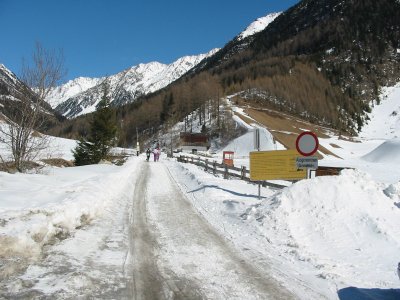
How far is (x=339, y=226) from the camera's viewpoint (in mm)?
9375

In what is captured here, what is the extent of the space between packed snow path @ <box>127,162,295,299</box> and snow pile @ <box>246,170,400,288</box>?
1188mm

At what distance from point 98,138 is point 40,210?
34.2 m

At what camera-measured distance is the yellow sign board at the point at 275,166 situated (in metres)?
14.1

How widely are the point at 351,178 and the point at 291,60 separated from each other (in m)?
189

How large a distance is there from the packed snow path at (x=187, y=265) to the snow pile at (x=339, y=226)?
1.19m

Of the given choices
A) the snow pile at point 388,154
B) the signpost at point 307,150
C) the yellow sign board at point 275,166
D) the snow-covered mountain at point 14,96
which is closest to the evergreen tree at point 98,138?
the snow-covered mountain at point 14,96

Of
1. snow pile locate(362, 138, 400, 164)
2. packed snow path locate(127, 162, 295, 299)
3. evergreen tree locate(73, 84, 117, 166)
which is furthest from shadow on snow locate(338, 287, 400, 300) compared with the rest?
snow pile locate(362, 138, 400, 164)

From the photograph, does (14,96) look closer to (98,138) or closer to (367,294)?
(367,294)

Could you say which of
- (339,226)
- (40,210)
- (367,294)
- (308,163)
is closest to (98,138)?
(308,163)

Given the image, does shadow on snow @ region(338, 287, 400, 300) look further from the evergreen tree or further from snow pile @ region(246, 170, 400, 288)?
the evergreen tree

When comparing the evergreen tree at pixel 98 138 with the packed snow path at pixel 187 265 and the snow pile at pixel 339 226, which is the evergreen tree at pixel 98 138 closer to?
the packed snow path at pixel 187 265

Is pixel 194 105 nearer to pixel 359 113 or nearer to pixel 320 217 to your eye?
pixel 359 113

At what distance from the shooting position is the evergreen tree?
42062 millimetres

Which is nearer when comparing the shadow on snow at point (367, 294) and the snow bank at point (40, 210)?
the shadow on snow at point (367, 294)
